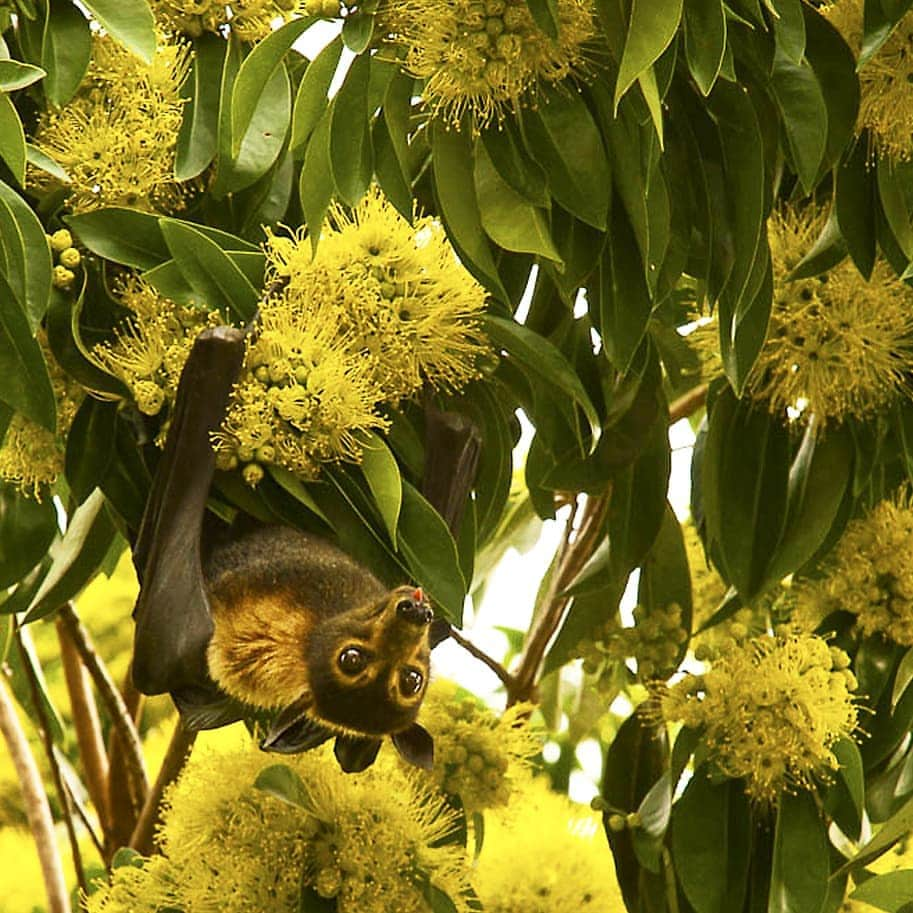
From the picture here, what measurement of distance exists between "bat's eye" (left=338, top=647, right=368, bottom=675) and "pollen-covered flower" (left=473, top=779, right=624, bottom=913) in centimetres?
62

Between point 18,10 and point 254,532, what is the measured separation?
1.39 ft

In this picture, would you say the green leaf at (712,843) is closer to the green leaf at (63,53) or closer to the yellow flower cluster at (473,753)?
the yellow flower cluster at (473,753)

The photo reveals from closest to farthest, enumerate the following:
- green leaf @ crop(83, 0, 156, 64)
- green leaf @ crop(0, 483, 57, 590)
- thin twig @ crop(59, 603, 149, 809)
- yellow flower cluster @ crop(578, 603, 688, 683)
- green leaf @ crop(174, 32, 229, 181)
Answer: green leaf @ crop(83, 0, 156, 64)
green leaf @ crop(174, 32, 229, 181)
green leaf @ crop(0, 483, 57, 590)
yellow flower cluster @ crop(578, 603, 688, 683)
thin twig @ crop(59, 603, 149, 809)

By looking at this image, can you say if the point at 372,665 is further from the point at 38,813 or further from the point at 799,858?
the point at 38,813

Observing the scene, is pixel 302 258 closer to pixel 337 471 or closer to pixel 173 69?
pixel 337 471

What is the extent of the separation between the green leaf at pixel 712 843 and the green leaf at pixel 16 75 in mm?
843

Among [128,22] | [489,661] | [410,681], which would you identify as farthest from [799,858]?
[128,22]

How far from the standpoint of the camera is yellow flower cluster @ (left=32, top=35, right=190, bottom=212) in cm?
135

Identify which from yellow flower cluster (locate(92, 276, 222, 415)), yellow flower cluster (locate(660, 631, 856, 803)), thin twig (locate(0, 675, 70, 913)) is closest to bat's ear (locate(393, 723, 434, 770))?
yellow flower cluster (locate(92, 276, 222, 415))

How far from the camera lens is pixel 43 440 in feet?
4.48

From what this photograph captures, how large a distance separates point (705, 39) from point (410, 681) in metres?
0.45

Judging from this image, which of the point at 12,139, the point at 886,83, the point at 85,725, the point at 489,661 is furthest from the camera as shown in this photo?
the point at 85,725

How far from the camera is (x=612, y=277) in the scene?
4.47 feet

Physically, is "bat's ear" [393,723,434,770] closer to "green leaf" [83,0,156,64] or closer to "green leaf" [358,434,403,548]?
"green leaf" [358,434,403,548]
